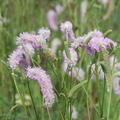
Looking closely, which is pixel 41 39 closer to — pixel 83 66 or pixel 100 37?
pixel 100 37

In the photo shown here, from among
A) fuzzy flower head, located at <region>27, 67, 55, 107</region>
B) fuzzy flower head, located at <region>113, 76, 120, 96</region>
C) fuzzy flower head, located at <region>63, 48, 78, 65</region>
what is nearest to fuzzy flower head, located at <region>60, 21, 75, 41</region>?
fuzzy flower head, located at <region>63, 48, 78, 65</region>

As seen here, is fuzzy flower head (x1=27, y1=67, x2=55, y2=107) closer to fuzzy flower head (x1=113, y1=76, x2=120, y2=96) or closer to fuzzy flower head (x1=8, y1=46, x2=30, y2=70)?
fuzzy flower head (x1=8, y1=46, x2=30, y2=70)

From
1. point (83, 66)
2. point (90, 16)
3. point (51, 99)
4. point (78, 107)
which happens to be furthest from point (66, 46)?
point (90, 16)

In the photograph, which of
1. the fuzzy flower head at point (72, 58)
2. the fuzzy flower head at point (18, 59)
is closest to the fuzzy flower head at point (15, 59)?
the fuzzy flower head at point (18, 59)

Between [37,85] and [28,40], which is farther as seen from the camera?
[37,85]

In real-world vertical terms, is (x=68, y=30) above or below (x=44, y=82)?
above

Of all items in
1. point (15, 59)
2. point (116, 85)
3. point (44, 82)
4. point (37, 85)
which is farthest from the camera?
point (116, 85)

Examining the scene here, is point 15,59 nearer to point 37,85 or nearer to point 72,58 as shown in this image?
point 72,58

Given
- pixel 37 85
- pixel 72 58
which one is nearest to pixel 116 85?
pixel 37 85
